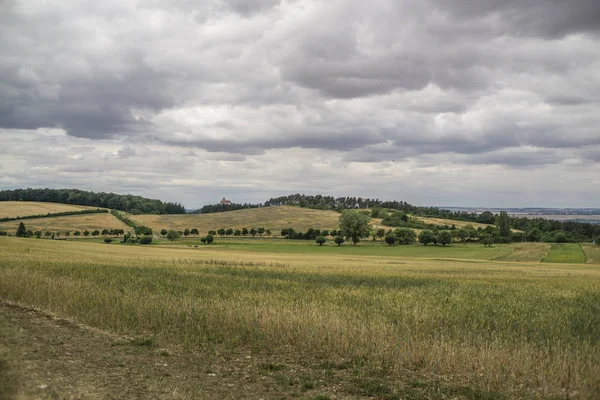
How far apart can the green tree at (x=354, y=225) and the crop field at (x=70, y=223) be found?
231ft

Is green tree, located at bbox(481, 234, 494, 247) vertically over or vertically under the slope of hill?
under

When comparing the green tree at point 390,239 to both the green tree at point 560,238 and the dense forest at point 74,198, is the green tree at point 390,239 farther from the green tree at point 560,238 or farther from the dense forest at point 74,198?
the dense forest at point 74,198

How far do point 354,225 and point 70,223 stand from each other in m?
89.0

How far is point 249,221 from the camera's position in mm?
168125

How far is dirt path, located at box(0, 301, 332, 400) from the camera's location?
8195mm

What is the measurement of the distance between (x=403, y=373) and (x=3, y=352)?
8241 mm

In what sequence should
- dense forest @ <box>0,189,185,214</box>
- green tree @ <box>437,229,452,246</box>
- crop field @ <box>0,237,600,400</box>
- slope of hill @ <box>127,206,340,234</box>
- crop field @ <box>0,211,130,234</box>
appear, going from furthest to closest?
dense forest @ <box>0,189,185,214</box> < slope of hill @ <box>127,206,340,234</box> < crop field @ <box>0,211,130,234</box> < green tree @ <box>437,229,452,246</box> < crop field @ <box>0,237,600,400</box>

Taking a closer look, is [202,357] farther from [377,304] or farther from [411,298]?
[411,298]

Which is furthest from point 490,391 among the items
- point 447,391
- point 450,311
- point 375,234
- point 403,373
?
point 375,234

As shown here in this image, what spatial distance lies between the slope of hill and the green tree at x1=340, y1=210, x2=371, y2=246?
3014 cm

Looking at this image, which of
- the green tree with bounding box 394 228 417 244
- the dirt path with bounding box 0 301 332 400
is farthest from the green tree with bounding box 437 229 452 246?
the dirt path with bounding box 0 301 332 400

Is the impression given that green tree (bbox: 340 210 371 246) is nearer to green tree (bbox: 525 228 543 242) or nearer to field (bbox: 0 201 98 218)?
green tree (bbox: 525 228 543 242)

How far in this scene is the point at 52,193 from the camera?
645 ft

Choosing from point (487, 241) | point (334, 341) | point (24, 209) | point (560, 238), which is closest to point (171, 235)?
point (24, 209)
